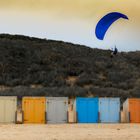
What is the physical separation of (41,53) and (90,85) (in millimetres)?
11580

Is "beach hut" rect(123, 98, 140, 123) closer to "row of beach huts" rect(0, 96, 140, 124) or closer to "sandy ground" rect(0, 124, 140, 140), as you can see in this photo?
"row of beach huts" rect(0, 96, 140, 124)

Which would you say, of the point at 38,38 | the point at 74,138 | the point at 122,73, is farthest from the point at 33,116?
the point at 38,38

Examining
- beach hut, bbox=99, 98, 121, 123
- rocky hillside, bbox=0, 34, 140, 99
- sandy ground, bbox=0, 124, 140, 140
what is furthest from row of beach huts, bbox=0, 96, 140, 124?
rocky hillside, bbox=0, 34, 140, 99

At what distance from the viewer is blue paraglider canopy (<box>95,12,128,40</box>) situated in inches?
878

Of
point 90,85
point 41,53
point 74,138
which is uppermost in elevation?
point 41,53

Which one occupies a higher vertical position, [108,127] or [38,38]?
[38,38]

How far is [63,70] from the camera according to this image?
51656mm

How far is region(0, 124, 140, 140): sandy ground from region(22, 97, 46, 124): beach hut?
2367mm

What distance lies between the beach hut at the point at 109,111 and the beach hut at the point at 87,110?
292mm

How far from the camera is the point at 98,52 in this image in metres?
60.6

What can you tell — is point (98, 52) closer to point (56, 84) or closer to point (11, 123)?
point (56, 84)

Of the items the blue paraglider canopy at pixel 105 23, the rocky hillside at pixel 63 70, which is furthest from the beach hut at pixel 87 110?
the rocky hillside at pixel 63 70

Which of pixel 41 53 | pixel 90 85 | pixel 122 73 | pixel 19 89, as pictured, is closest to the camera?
pixel 19 89

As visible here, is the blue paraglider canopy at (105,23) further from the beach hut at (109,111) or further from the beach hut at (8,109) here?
the beach hut at (8,109)
